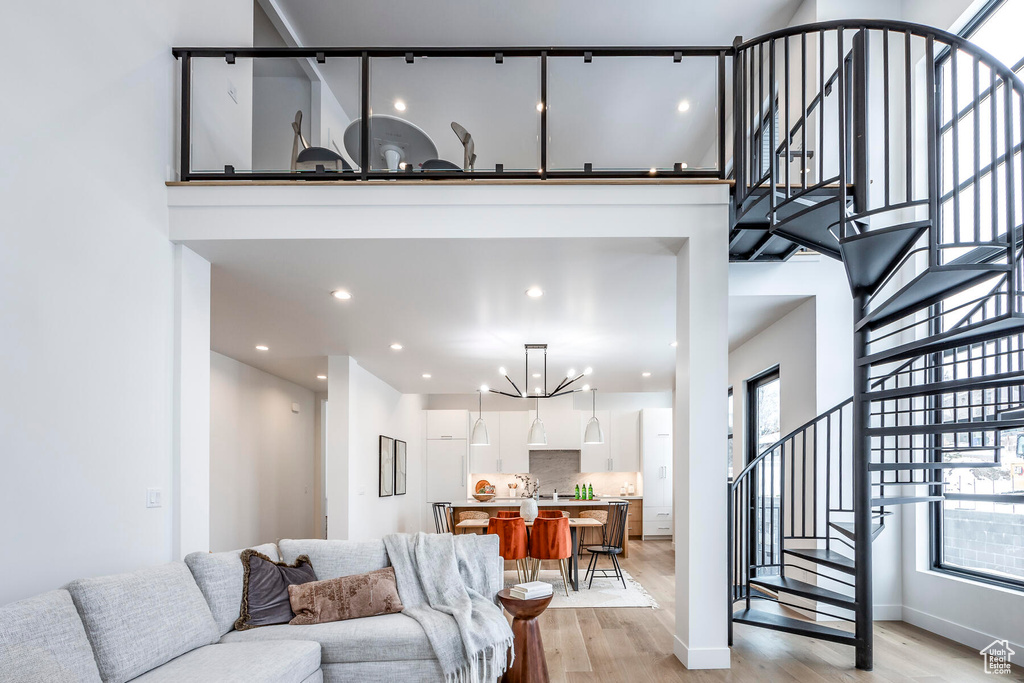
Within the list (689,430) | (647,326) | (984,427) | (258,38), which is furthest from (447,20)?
(984,427)

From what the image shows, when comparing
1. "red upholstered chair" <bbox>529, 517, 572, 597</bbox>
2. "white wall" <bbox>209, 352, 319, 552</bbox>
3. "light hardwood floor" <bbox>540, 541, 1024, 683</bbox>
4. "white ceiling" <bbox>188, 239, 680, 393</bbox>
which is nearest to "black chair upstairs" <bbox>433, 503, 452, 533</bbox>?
"white ceiling" <bbox>188, 239, 680, 393</bbox>

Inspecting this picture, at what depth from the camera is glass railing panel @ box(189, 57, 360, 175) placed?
434 cm

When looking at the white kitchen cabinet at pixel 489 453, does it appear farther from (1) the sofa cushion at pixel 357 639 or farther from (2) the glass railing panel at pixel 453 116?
(1) the sofa cushion at pixel 357 639

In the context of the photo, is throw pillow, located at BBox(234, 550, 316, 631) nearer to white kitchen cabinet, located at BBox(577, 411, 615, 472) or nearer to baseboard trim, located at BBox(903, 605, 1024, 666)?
baseboard trim, located at BBox(903, 605, 1024, 666)

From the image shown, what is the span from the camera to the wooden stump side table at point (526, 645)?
3842 millimetres

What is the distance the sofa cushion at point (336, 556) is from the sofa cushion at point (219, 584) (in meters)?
0.46

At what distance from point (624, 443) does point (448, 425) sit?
3263mm

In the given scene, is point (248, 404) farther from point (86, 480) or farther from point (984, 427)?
point (984, 427)

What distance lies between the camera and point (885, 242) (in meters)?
3.65

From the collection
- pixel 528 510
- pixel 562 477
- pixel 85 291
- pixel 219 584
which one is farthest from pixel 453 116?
pixel 562 477

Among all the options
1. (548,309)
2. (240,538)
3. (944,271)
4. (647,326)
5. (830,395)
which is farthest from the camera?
(240,538)

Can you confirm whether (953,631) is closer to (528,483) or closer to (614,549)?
(614,549)

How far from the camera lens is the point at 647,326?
22.4ft

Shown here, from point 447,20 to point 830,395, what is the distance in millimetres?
4884
